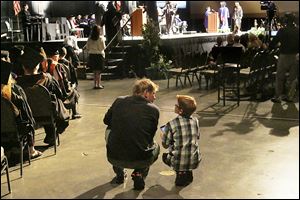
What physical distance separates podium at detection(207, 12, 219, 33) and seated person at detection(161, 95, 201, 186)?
495 inches

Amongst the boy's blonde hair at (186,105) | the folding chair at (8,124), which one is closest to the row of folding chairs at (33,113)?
the folding chair at (8,124)

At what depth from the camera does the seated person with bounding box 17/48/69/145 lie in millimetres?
4629

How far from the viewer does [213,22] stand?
17.0 m

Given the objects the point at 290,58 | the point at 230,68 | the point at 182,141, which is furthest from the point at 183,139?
the point at 230,68

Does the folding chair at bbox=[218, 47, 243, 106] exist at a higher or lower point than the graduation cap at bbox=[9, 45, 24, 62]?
lower

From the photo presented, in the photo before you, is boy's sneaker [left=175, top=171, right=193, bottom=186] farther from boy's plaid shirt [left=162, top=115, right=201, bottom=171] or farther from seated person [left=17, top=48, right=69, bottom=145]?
seated person [left=17, top=48, right=69, bottom=145]

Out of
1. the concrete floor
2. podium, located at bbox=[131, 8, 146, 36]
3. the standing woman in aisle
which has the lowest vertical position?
the concrete floor

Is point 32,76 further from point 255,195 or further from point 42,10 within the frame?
point 42,10

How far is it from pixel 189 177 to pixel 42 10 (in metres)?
10.7

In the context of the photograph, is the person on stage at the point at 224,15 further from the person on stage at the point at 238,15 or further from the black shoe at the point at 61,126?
the black shoe at the point at 61,126

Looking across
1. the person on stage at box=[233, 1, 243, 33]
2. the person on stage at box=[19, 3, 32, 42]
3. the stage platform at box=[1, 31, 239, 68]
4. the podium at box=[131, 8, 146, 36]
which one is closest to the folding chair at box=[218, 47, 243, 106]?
the stage platform at box=[1, 31, 239, 68]

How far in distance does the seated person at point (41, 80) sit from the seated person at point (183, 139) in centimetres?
159

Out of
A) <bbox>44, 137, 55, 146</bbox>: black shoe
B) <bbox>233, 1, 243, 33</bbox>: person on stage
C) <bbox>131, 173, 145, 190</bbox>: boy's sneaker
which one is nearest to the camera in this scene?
<bbox>131, 173, 145, 190</bbox>: boy's sneaker

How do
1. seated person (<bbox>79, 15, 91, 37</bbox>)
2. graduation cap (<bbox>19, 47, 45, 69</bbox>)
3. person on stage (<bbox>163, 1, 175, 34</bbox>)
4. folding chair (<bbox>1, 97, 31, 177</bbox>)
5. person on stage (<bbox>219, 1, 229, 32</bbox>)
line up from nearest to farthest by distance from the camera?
folding chair (<bbox>1, 97, 31, 177</bbox>) → graduation cap (<bbox>19, 47, 45, 69</bbox>) → person on stage (<bbox>163, 1, 175, 34</bbox>) → person on stage (<bbox>219, 1, 229, 32</bbox>) → seated person (<bbox>79, 15, 91, 37</bbox>)
